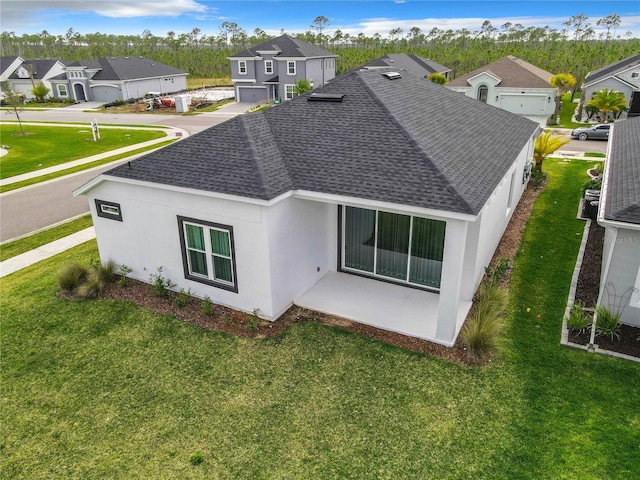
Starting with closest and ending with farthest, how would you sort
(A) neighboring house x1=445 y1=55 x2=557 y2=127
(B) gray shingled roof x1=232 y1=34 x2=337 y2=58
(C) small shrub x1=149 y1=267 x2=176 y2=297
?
(C) small shrub x1=149 y1=267 x2=176 y2=297, (A) neighboring house x1=445 y1=55 x2=557 y2=127, (B) gray shingled roof x1=232 y1=34 x2=337 y2=58

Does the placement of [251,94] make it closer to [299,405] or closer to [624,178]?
[624,178]

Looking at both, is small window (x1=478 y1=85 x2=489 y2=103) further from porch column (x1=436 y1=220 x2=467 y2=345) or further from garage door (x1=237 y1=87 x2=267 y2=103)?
porch column (x1=436 y1=220 x2=467 y2=345)

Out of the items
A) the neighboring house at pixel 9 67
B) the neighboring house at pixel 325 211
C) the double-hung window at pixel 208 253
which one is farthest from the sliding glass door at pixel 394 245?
the neighboring house at pixel 9 67

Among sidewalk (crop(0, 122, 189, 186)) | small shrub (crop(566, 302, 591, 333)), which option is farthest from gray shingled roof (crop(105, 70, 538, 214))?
sidewalk (crop(0, 122, 189, 186))

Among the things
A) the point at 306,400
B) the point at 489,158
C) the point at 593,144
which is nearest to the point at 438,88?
A: the point at 489,158

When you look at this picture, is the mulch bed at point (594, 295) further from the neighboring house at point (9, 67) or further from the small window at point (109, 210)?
the neighboring house at point (9, 67)

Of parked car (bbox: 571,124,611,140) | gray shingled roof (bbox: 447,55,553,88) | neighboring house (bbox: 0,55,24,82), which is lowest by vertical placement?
parked car (bbox: 571,124,611,140)

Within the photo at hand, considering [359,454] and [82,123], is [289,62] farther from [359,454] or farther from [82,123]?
[359,454]
